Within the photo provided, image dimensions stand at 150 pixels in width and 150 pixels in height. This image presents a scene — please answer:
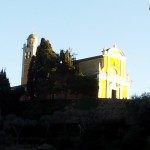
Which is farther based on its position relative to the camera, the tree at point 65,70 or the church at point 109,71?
the church at point 109,71

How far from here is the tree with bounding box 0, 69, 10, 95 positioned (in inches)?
1922

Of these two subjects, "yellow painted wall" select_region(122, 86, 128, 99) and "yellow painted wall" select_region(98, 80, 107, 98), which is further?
"yellow painted wall" select_region(122, 86, 128, 99)

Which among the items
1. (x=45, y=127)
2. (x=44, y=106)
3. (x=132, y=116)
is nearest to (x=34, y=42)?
(x=44, y=106)

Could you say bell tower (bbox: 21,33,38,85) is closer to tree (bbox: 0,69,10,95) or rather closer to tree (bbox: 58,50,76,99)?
tree (bbox: 0,69,10,95)

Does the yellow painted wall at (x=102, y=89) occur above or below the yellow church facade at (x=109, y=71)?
below

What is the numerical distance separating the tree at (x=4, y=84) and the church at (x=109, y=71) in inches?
331

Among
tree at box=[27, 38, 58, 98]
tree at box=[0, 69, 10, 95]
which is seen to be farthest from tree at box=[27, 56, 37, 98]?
tree at box=[0, 69, 10, 95]

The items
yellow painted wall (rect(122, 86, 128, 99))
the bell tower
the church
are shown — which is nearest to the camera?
the church

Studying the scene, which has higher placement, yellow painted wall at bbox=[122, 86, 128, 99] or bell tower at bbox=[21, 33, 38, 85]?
bell tower at bbox=[21, 33, 38, 85]

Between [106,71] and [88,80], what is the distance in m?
4.78

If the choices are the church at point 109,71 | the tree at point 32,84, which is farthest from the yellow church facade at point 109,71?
the tree at point 32,84

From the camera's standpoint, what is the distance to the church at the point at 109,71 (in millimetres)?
54688

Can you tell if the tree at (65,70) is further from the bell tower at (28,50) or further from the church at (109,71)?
the bell tower at (28,50)

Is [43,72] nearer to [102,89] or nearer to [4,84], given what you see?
[4,84]
